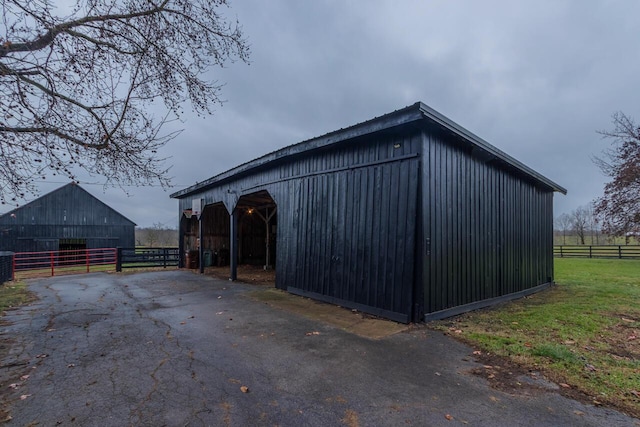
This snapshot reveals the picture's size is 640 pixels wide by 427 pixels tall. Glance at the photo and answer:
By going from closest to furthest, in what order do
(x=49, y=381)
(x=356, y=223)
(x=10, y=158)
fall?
1. (x=49, y=381)
2. (x=10, y=158)
3. (x=356, y=223)

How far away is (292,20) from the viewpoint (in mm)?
6633

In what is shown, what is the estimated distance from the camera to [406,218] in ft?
16.4

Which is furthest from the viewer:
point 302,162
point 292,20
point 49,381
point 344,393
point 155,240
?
point 155,240

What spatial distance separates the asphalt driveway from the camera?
2.20 metres

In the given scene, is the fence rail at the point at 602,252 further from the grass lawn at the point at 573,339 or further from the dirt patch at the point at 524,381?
the dirt patch at the point at 524,381

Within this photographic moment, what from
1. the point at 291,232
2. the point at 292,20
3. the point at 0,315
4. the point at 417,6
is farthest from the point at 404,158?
the point at 0,315

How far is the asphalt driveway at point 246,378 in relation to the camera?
7.21 feet

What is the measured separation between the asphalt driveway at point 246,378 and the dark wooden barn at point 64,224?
2005 centimetres

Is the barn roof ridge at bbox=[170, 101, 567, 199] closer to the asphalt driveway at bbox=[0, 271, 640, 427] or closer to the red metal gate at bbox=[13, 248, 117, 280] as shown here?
the asphalt driveway at bbox=[0, 271, 640, 427]

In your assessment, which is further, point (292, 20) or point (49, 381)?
point (292, 20)

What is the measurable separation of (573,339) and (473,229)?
2466 mm

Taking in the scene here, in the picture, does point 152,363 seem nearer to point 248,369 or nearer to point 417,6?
point 248,369

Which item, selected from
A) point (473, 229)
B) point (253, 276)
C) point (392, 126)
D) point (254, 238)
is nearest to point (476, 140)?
point (473, 229)

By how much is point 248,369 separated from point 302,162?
530 centimetres
